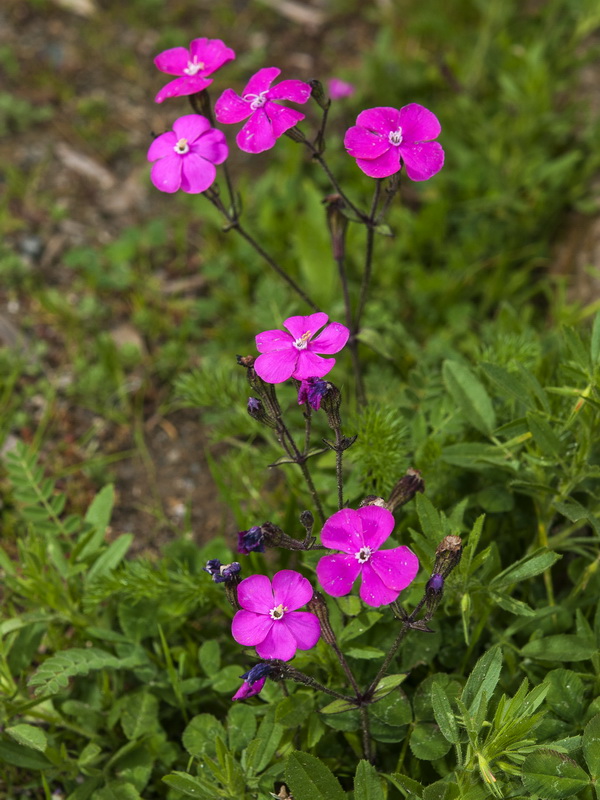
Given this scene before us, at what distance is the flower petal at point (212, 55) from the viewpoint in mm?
2375

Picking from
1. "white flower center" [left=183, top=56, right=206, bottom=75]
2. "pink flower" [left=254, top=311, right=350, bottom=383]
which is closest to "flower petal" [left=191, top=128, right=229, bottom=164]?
"white flower center" [left=183, top=56, right=206, bottom=75]

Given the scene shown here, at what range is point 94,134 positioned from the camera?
4.59 meters

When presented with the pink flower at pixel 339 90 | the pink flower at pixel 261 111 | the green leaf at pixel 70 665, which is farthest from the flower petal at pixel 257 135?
the pink flower at pixel 339 90

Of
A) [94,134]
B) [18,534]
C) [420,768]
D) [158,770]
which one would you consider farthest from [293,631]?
[94,134]

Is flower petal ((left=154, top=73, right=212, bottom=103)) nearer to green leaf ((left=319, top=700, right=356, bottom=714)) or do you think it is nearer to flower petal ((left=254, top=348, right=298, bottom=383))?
flower petal ((left=254, top=348, right=298, bottom=383))

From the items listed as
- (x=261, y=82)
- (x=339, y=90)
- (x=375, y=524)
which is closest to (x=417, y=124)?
(x=261, y=82)

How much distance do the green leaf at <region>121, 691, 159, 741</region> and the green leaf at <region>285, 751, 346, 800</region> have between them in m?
0.63

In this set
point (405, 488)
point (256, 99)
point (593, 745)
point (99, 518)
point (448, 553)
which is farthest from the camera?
point (99, 518)

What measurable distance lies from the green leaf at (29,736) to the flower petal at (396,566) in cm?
110

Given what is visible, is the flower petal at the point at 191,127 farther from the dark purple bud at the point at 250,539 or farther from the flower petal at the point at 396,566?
the flower petal at the point at 396,566

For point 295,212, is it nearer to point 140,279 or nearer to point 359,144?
point 140,279

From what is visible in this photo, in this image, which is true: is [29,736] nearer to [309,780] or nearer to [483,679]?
[309,780]

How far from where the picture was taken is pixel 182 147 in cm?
230

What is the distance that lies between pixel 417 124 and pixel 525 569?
1.26m
